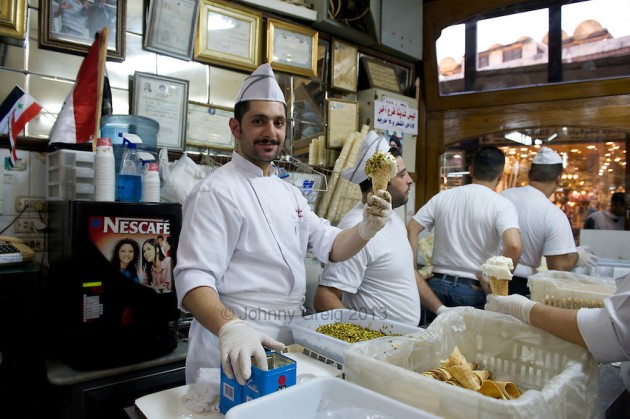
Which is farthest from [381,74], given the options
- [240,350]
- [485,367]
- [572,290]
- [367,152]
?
[240,350]

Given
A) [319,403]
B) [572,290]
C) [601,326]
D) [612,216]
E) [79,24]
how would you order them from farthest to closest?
[612,216] < [79,24] < [572,290] < [601,326] < [319,403]

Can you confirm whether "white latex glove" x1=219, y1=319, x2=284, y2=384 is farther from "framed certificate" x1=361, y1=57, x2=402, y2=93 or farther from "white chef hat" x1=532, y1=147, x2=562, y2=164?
"framed certificate" x1=361, y1=57, x2=402, y2=93

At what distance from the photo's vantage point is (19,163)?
7.76ft

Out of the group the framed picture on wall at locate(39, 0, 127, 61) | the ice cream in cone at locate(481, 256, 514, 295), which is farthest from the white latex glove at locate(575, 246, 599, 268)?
the framed picture on wall at locate(39, 0, 127, 61)

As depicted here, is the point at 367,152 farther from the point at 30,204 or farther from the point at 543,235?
the point at 30,204

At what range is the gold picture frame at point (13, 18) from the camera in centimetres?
227

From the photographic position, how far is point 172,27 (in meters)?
2.89

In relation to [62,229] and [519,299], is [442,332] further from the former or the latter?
[62,229]

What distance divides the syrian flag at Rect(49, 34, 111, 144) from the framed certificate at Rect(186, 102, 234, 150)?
2.63ft

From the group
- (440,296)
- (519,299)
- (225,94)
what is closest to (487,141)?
(440,296)

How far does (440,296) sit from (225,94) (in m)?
2.05

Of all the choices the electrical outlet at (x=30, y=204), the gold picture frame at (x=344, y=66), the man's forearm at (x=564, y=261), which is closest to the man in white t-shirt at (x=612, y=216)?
the man's forearm at (x=564, y=261)

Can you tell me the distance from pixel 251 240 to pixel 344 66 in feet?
8.47

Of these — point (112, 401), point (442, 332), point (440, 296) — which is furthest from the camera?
point (440, 296)
